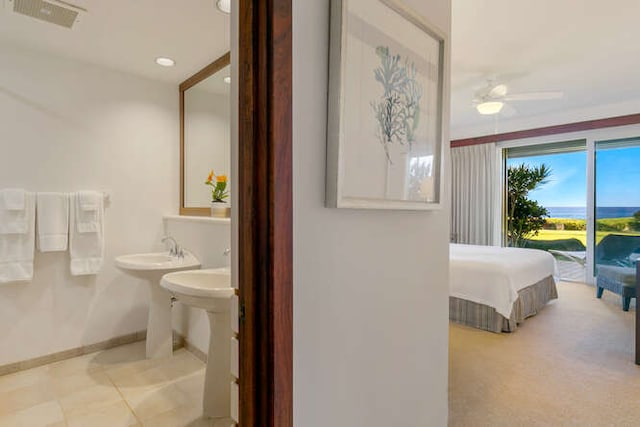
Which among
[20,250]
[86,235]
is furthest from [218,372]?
[20,250]

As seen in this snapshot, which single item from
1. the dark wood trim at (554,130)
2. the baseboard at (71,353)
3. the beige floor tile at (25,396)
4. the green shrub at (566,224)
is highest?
the dark wood trim at (554,130)

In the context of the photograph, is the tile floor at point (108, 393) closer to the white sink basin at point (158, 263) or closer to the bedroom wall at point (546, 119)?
the white sink basin at point (158, 263)

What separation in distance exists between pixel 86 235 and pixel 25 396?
1.10 m

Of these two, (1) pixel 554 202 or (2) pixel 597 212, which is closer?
(2) pixel 597 212

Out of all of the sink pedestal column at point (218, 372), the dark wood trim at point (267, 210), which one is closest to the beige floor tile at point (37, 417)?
the sink pedestal column at point (218, 372)

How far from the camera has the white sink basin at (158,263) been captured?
7.55ft

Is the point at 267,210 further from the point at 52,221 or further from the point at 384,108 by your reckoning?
the point at 52,221

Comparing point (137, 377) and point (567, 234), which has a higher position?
point (567, 234)

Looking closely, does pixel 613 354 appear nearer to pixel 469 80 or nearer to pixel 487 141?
pixel 469 80

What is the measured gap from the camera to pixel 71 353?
2605mm

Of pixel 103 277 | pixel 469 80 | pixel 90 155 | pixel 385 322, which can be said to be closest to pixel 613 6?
pixel 469 80

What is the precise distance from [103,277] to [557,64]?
4672 millimetres

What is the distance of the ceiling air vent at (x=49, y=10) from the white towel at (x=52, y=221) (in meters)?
1.18

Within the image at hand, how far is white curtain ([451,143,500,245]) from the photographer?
227 inches
